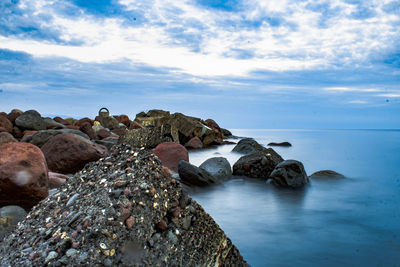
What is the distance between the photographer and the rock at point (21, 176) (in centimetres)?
367

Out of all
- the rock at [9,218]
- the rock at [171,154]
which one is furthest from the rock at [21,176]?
the rock at [171,154]

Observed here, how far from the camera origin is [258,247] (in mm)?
3939

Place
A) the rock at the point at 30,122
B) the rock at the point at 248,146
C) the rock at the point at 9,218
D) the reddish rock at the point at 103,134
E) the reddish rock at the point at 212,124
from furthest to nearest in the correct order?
the reddish rock at the point at 212,124 → the rock at the point at 30,122 → the reddish rock at the point at 103,134 → the rock at the point at 248,146 → the rock at the point at 9,218

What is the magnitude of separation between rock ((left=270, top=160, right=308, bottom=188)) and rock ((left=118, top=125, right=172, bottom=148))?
5810 mm

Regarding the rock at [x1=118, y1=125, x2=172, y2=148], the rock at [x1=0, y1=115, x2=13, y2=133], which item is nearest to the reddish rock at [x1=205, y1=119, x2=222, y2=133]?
the rock at [x1=118, y1=125, x2=172, y2=148]

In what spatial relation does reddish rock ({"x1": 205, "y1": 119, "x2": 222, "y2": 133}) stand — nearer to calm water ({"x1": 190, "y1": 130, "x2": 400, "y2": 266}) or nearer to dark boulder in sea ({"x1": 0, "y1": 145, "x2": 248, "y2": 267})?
calm water ({"x1": 190, "y1": 130, "x2": 400, "y2": 266})

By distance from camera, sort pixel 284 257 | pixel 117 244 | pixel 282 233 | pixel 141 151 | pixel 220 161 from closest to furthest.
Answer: pixel 117 244 < pixel 141 151 < pixel 284 257 < pixel 282 233 < pixel 220 161

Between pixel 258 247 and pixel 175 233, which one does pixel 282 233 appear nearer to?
pixel 258 247

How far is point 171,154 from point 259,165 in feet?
6.62

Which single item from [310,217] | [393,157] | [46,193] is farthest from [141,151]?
[393,157]

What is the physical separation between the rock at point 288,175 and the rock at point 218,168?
1.08 metres

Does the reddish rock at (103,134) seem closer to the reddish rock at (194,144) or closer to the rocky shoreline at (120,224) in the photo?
the reddish rock at (194,144)

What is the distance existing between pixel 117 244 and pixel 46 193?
2.39 metres

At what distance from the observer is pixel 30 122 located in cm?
1488
